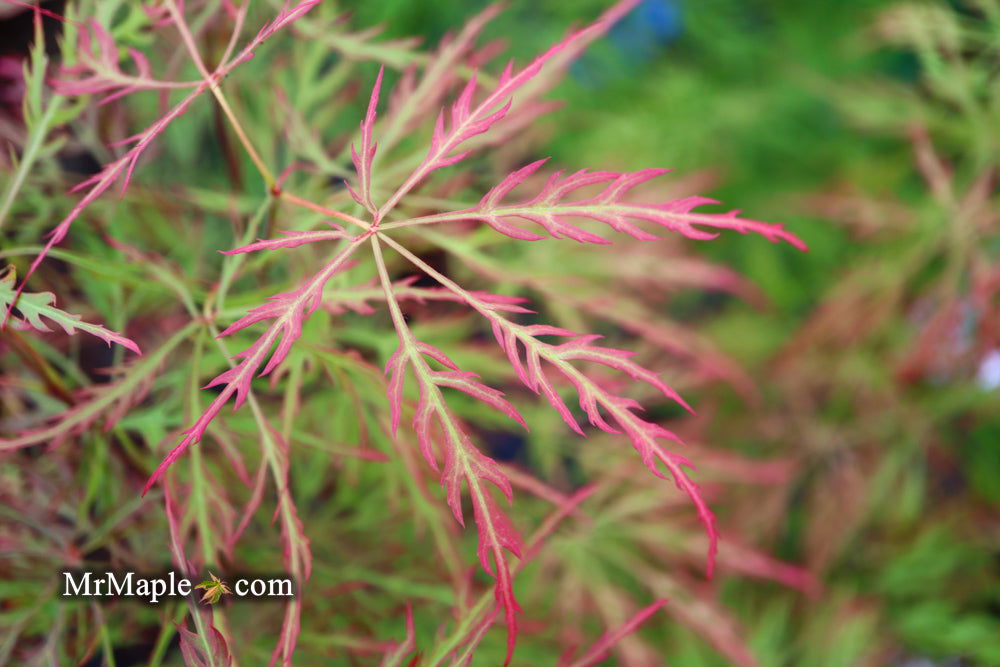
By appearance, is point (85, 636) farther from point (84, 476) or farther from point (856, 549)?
point (856, 549)

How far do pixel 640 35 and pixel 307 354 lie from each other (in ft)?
4.25

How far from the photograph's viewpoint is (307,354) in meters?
0.47

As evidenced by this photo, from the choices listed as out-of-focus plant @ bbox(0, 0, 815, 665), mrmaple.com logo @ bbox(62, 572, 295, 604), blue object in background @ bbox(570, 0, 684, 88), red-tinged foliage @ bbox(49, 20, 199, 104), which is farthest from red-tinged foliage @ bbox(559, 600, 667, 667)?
blue object in background @ bbox(570, 0, 684, 88)

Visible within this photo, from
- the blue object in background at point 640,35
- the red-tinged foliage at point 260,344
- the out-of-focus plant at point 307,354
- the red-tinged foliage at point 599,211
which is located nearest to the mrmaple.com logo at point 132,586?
the out-of-focus plant at point 307,354

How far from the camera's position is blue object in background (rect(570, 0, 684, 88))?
1462mm

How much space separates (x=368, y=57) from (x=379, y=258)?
26 centimetres

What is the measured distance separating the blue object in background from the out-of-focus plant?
2.09ft

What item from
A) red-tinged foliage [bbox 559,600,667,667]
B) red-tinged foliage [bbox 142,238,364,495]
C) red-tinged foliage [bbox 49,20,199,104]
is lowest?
red-tinged foliage [bbox 559,600,667,667]

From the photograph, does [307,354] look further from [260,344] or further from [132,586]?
[132,586]

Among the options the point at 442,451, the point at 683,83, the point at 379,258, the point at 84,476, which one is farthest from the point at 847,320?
the point at 84,476

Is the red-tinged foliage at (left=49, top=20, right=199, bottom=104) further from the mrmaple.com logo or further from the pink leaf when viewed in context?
the mrmaple.com logo

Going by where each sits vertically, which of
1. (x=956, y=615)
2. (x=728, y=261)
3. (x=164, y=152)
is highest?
(x=164, y=152)

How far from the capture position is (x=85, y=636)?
1.76 ft

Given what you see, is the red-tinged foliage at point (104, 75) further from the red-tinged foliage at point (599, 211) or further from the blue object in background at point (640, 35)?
the blue object in background at point (640, 35)
